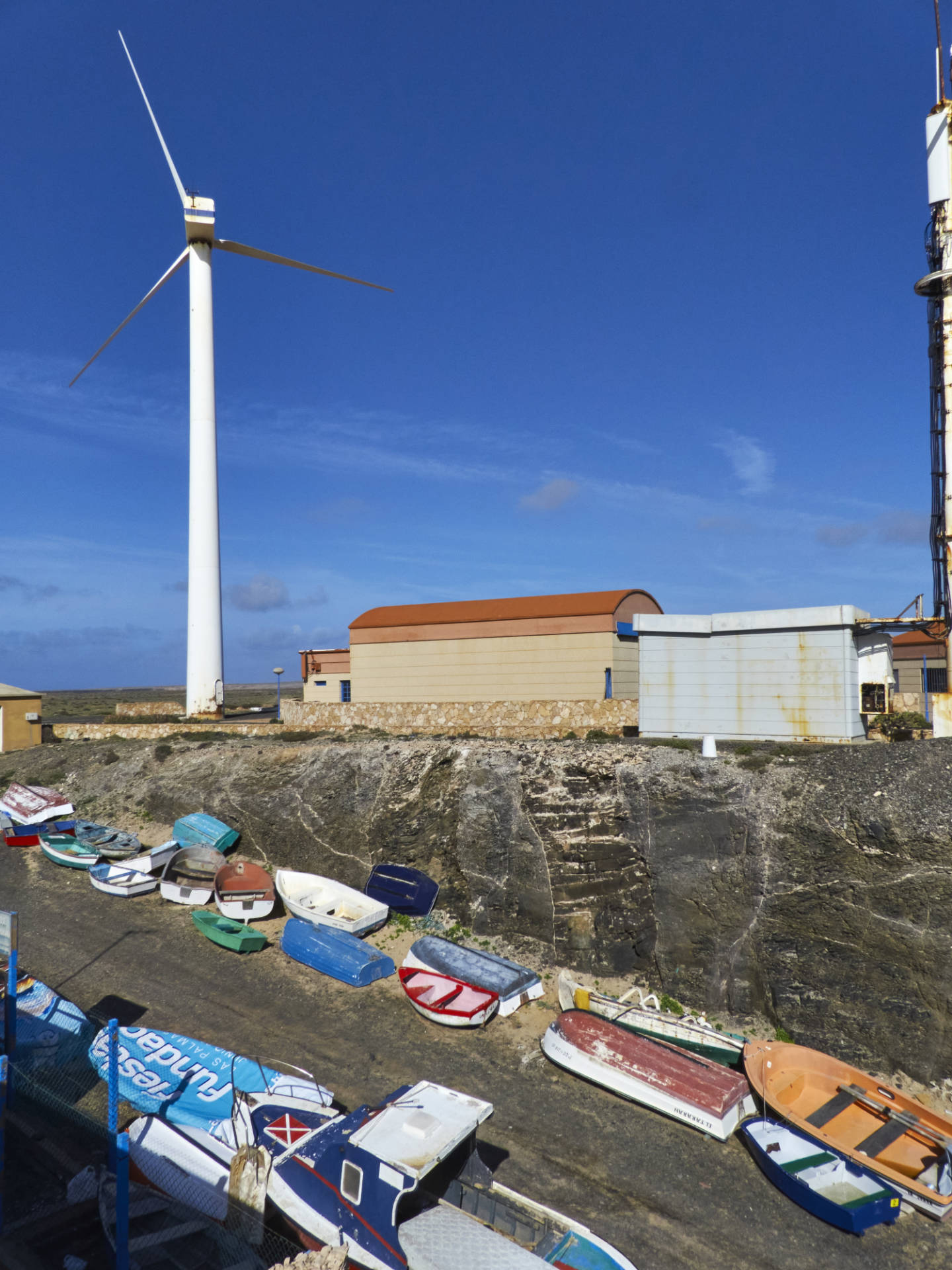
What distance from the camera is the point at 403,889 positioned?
24812 mm

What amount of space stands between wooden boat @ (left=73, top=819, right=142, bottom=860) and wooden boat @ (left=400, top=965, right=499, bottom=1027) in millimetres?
15204

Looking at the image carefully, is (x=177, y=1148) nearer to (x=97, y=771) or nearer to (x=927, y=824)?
(x=927, y=824)

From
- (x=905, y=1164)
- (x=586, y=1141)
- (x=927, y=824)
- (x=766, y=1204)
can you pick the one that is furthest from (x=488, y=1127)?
(x=927, y=824)

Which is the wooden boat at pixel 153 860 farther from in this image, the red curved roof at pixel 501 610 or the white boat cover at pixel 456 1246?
the white boat cover at pixel 456 1246

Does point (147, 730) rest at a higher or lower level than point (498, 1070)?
higher

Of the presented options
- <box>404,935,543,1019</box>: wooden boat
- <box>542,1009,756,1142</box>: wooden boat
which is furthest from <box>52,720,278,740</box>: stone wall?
<box>542,1009,756,1142</box>: wooden boat

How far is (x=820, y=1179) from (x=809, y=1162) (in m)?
0.30

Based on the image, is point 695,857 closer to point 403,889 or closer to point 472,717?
point 403,889

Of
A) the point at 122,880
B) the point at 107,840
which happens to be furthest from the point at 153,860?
the point at 107,840

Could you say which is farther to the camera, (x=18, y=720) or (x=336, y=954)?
(x=18, y=720)

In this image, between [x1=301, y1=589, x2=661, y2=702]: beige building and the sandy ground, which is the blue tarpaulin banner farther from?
[x1=301, y1=589, x2=661, y2=702]: beige building

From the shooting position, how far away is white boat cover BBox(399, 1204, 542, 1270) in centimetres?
907

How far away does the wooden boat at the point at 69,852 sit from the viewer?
2873 cm

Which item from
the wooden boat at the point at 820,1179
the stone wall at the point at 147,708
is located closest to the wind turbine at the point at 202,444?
the stone wall at the point at 147,708
